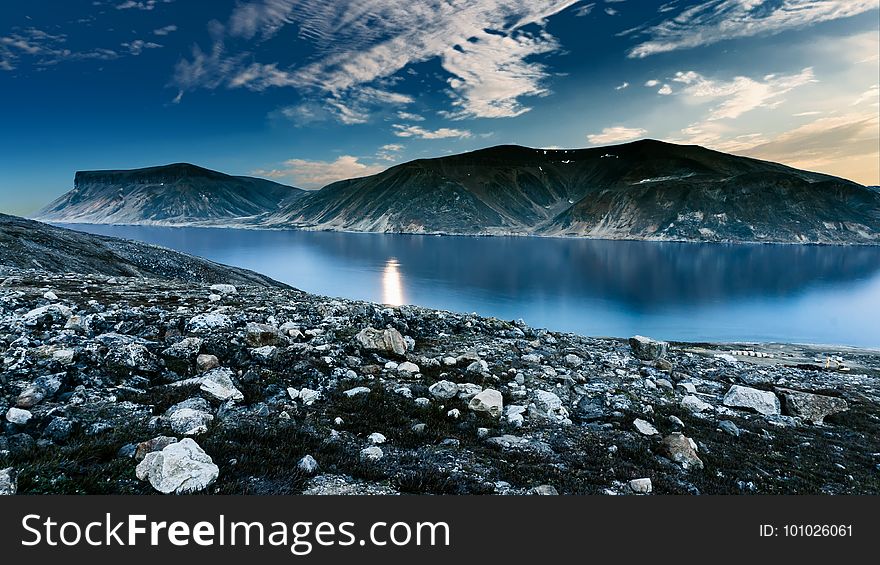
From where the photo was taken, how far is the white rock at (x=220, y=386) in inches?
293

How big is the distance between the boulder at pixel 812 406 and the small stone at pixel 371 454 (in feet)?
34.3

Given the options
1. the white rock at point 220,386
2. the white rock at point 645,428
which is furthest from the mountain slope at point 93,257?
the white rock at point 645,428

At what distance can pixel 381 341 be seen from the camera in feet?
37.6

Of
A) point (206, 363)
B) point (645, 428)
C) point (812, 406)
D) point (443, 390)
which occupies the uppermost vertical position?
point (206, 363)

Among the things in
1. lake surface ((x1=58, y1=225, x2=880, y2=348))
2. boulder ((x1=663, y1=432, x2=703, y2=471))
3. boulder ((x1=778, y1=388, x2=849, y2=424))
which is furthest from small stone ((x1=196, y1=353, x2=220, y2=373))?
lake surface ((x1=58, y1=225, x2=880, y2=348))

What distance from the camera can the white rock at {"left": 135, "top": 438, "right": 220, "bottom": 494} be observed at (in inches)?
180

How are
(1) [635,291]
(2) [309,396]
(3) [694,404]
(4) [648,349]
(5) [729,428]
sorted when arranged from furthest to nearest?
(1) [635,291] < (4) [648,349] < (3) [694,404] < (5) [729,428] < (2) [309,396]

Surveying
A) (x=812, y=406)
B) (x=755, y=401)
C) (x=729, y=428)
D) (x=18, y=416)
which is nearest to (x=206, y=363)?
(x=18, y=416)

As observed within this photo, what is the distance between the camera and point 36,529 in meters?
4.09

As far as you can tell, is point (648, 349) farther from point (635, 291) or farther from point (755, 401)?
point (635, 291)

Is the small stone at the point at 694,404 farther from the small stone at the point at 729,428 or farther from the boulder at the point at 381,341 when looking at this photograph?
the boulder at the point at 381,341

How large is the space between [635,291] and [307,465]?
7225 centimetres

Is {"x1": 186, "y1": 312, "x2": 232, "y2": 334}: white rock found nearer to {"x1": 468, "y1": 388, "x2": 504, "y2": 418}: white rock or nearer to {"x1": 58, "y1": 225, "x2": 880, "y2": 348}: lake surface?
{"x1": 468, "y1": 388, "x2": 504, "y2": 418}: white rock

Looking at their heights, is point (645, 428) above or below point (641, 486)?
below
